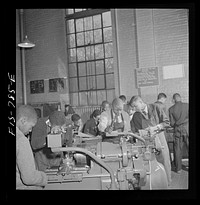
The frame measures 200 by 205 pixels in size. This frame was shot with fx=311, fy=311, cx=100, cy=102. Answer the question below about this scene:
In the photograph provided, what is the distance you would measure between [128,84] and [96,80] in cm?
18

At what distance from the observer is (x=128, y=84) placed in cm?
172

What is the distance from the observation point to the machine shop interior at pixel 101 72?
5.43 ft

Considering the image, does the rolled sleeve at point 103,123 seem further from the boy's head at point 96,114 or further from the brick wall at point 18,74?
the brick wall at point 18,74

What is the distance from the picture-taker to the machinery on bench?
1.60m

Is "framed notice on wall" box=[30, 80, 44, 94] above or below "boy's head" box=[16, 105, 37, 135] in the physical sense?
above

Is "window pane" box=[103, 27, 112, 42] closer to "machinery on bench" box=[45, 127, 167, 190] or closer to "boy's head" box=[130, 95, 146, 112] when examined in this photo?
"boy's head" box=[130, 95, 146, 112]

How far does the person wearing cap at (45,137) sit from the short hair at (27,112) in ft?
0.15

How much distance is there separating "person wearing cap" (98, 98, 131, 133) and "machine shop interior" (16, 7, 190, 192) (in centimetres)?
3

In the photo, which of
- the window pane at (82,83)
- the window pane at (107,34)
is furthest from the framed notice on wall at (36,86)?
the window pane at (107,34)

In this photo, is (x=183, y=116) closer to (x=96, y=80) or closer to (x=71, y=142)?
(x=96, y=80)

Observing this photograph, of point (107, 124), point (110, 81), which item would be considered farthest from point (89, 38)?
point (107, 124)

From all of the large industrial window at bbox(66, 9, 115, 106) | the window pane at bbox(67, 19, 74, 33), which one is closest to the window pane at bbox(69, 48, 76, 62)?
the large industrial window at bbox(66, 9, 115, 106)
